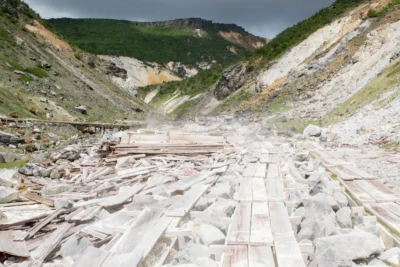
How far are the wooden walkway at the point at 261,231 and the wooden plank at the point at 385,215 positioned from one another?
137cm

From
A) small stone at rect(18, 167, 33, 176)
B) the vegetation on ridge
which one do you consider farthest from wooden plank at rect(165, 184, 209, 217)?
the vegetation on ridge

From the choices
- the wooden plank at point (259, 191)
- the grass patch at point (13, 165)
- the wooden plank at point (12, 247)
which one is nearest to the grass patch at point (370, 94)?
the wooden plank at point (259, 191)

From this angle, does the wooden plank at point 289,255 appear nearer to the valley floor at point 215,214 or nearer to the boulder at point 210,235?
the valley floor at point 215,214

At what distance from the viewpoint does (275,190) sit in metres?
7.17

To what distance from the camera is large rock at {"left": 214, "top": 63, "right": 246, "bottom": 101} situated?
51344mm

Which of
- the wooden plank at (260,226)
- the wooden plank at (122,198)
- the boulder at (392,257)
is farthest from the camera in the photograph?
the wooden plank at (122,198)

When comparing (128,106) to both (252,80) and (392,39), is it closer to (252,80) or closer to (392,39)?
(252,80)

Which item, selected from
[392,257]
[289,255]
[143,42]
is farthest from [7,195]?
[143,42]

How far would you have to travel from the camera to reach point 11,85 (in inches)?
1022

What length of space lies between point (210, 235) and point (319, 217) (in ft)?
5.60

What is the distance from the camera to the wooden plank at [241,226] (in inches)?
188

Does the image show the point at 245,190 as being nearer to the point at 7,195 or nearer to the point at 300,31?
the point at 7,195

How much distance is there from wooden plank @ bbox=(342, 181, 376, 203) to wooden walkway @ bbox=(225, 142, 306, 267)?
4.13 ft

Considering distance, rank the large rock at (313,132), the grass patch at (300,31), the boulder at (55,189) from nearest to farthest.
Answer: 1. the boulder at (55,189)
2. the large rock at (313,132)
3. the grass patch at (300,31)
